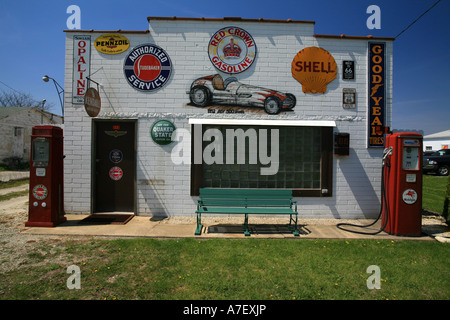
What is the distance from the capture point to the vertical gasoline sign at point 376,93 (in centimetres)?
636

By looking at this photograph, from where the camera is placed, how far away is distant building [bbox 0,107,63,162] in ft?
63.1

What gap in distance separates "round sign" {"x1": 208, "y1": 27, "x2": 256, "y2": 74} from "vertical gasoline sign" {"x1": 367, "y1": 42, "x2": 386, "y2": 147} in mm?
3260

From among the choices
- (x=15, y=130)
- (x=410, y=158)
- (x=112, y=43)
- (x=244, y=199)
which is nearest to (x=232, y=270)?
(x=244, y=199)

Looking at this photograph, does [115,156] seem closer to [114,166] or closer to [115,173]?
[114,166]

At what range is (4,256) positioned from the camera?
3.94m

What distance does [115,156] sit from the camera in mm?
6402

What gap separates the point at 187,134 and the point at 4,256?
4252 mm

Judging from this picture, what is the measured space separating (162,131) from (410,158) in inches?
232

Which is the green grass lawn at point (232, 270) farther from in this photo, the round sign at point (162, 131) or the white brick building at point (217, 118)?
the round sign at point (162, 131)

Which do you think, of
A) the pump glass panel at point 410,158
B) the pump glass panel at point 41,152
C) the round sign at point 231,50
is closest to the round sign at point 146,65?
the round sign at point 231,50
